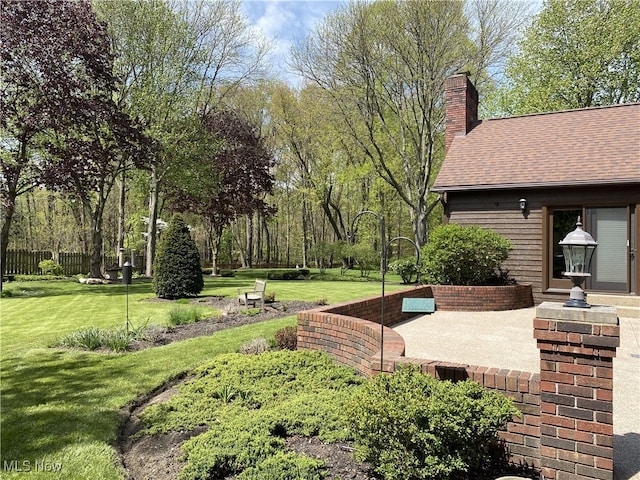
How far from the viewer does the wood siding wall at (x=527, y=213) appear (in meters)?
10.6

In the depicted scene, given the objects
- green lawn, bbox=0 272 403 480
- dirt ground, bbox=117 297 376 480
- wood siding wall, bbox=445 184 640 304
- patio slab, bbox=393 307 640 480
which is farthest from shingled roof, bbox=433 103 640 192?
dirt ground, bbox=117 297 376 480

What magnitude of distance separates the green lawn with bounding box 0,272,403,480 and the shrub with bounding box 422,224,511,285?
447cm

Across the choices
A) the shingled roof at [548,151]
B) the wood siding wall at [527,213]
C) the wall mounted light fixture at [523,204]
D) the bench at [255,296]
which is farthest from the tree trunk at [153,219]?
the wall mounted light fixture at [523,204]

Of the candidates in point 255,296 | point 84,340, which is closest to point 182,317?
point 255,296

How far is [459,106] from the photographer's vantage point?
14.1 meters

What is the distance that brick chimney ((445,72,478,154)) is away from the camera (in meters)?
13.6

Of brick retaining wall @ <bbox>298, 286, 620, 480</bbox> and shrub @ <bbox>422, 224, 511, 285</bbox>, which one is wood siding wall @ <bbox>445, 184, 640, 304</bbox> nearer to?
shrub @ <bbox>422, 224, 511, 285</bbox>

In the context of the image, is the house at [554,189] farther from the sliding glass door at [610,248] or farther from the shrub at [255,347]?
the shrub at [255,347]

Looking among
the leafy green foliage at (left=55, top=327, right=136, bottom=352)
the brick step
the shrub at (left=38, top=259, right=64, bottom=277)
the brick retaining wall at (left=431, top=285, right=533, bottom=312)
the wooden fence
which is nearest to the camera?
the leafy green foliage at (left=55, top=327, right=136, bottom=352)

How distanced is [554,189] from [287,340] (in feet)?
29.4

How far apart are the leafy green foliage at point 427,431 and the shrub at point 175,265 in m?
9.64

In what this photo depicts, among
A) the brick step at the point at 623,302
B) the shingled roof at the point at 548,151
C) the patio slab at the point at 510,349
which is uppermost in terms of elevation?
the shingled roof at the point at 548,151

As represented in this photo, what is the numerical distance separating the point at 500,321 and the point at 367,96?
13048mm

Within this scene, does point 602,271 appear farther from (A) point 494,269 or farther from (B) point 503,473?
(B) point 503,473
